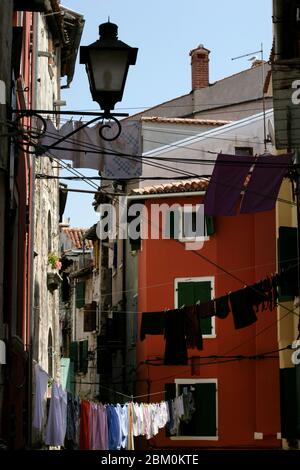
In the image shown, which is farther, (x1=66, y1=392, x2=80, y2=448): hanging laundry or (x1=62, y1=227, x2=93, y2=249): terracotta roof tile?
(x1=62, y1=227, x2=93, y2=249): terracotta roof tile

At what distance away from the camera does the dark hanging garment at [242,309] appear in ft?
Answer: 74.9

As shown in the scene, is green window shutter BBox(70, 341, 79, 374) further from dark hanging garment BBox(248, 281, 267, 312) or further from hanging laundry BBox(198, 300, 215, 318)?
dark hanging garment BBox(248, 281, 267, 312)

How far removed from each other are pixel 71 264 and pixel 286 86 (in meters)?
38.1

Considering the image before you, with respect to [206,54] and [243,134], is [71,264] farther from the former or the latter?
[243,134]

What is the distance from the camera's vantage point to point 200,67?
42.5 m

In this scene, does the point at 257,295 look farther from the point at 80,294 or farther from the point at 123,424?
the point at 80,294

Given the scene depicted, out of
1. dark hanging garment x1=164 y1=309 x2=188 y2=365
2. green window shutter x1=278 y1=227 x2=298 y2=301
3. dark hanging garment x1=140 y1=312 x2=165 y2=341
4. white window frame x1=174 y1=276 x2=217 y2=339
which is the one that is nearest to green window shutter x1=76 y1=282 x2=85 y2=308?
white window frame x1=174 y1=276 x2=217 y2=339

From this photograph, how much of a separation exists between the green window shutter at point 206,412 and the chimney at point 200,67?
1571cm

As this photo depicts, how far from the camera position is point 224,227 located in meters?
31.0

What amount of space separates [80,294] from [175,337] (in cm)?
2438

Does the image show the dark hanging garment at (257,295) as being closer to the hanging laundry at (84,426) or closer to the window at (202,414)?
the hanging laundry at (84,426)

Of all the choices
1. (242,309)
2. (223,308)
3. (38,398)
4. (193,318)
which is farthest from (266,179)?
(193,318)

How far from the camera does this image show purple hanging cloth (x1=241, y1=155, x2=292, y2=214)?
15.0 metres
